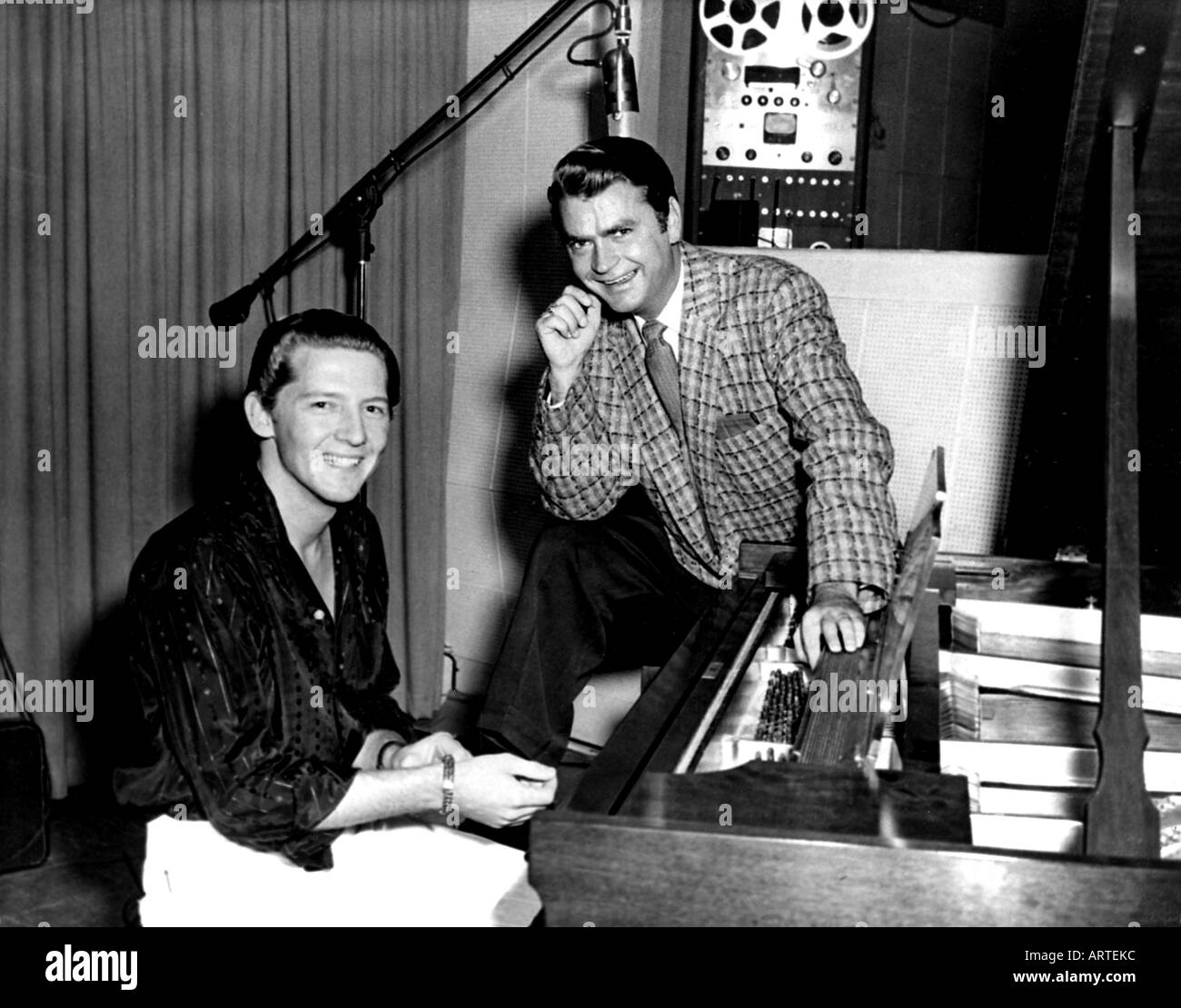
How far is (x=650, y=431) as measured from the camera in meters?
2.93

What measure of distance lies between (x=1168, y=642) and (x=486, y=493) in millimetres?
2547

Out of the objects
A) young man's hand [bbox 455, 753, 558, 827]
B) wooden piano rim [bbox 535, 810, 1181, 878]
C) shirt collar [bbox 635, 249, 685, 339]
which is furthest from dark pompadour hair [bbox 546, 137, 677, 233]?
wooden piano rim [bbox 535, 810, 1181, 878]

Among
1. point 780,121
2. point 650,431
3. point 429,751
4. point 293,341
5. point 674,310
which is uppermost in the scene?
point 780,121

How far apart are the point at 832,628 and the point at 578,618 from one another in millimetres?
806

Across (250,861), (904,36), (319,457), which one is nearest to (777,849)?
(250,861)

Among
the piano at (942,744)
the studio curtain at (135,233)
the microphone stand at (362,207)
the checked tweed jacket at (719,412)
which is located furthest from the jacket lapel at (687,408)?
the studio curtain at (135,233)

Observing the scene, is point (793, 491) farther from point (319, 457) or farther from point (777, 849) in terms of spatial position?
point (777, 849)

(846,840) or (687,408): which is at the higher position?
(687,408)

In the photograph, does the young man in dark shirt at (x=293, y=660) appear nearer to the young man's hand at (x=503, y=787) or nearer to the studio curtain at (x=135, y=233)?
the young man's hand at (x=503, y=787)

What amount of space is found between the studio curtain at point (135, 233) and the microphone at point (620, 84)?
118cm

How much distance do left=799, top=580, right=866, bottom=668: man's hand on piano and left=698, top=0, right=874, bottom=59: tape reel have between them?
2.35 metres

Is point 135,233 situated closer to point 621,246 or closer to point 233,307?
point 233,307

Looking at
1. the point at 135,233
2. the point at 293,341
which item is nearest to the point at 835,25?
the point at 135,233

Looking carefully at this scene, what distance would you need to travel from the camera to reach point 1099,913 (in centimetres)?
116
